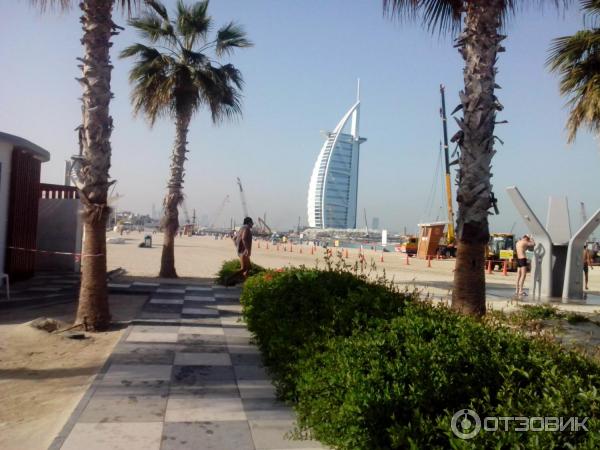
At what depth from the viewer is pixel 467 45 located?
802 cm

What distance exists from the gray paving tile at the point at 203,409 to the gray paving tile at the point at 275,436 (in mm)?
242

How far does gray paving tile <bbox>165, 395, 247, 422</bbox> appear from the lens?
4156mm

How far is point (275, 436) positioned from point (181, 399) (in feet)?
3.86

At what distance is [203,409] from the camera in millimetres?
4383

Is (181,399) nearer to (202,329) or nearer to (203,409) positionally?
(203,409)

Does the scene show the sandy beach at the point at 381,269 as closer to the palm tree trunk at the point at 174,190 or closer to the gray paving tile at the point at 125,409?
the palm tree trunk at the point at 174,190

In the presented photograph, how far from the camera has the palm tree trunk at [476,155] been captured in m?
7.62

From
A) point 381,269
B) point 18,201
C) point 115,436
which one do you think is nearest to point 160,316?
point 115,436

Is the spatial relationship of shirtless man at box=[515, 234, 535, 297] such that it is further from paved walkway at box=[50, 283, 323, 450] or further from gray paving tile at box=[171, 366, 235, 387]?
gray paving tile at box=[171, 366, 235, 387]

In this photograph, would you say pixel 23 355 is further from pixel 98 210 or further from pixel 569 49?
pixel 569 49

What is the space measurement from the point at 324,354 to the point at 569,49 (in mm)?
10211

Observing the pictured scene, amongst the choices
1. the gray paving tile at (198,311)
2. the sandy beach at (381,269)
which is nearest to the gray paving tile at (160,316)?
the gray paving tile at (198,311)

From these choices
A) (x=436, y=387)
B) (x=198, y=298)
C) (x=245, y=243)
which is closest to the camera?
(x=436, y=387)

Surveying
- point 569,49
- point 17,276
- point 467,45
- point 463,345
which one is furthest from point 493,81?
point 17,276
